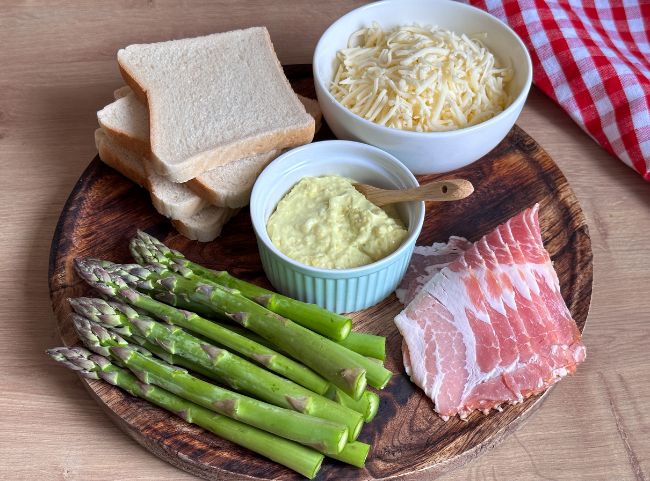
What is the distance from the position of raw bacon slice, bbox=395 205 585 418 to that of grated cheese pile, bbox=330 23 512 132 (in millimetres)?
611

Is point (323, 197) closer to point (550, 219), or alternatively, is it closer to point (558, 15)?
point (550, 219)

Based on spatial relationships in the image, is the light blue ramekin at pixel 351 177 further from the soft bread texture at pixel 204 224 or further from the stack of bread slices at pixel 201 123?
the soft bread texture at pixel 204 224

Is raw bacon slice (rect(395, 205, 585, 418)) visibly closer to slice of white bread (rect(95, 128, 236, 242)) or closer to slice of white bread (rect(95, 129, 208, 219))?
slice of white bread (rect(95, 128, 236, 242))

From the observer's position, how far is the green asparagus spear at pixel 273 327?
2629 mm

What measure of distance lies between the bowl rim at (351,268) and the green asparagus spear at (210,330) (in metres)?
0.35

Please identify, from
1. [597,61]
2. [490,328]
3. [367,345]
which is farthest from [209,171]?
[597,61]

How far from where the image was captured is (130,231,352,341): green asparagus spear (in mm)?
2768

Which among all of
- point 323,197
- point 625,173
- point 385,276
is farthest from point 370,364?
point 625,173

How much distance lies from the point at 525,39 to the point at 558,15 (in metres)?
0.27

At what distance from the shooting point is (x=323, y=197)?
310 cm

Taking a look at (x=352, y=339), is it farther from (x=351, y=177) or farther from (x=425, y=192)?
(x=351, y=177)

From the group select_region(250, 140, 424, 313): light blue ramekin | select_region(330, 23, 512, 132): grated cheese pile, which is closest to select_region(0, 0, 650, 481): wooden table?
select_region(330, 23, 512, 132): grated cheese pile

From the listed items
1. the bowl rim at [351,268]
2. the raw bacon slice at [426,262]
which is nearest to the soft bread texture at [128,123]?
the bowl rim at [351,268]

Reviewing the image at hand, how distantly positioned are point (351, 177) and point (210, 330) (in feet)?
3.31
